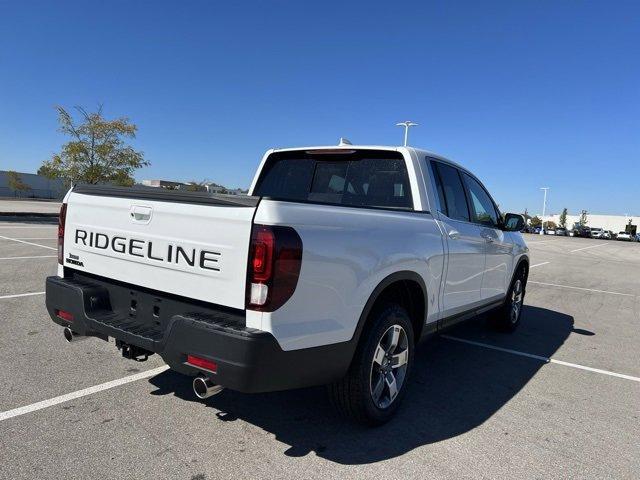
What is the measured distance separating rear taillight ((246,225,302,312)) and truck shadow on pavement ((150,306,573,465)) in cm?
108

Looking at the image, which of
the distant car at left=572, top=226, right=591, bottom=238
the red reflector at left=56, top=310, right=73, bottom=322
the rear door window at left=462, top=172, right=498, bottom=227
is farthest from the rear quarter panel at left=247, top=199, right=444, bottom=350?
the distant car at left=572, top=226, right=591, bottom=238

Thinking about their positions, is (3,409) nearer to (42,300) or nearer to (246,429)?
(246,429)

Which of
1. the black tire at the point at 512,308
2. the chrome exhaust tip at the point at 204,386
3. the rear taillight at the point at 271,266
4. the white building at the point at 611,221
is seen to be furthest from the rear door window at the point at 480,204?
the white building at the point at 611,221

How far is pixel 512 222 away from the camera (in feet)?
17.6

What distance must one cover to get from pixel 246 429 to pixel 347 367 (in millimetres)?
838

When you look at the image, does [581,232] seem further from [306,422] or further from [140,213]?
[140,213]

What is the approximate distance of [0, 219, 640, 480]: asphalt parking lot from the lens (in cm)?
266

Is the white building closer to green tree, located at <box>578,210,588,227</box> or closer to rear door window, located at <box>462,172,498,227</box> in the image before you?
green tree, located at <box>578,210,588,227</box>

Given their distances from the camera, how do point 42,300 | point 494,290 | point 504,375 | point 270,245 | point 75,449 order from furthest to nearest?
1. point 42,300
2. point 494,290
3. point 504,375
4. point 75,449
5. point 270,245

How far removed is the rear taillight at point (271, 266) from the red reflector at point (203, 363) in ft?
1.15

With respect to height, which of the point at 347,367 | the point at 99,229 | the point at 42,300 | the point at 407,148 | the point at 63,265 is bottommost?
the point at 42,300

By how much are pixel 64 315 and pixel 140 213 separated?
99 cm

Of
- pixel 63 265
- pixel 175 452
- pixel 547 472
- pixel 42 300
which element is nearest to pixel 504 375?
pixel 547 472

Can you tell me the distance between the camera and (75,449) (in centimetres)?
269
